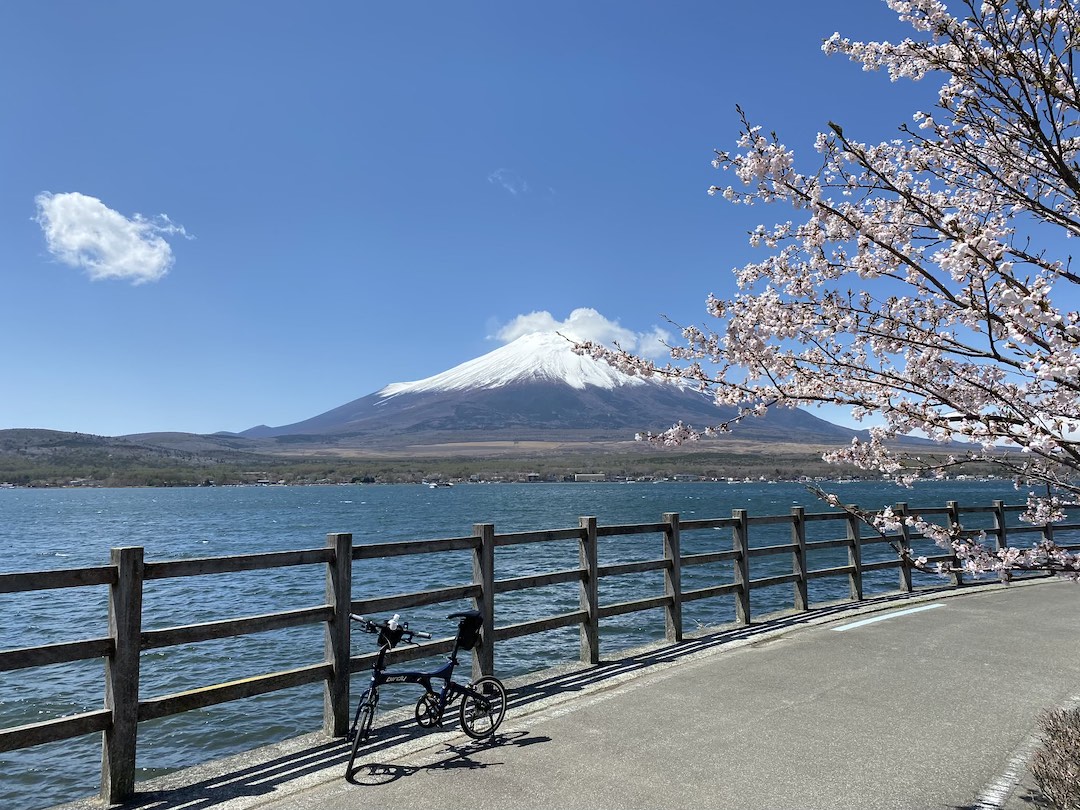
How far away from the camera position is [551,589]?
25344 millimetres

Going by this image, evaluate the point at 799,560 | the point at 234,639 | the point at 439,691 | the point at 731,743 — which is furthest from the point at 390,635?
the point at 234,639

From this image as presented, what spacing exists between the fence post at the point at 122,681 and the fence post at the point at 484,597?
3072 millimetres

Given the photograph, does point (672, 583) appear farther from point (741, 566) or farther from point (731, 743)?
point (731, 743)

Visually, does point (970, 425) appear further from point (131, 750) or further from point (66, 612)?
point (66, 612)

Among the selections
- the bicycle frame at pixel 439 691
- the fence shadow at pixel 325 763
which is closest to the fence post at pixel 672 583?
the fence shadow at pixel 325 763

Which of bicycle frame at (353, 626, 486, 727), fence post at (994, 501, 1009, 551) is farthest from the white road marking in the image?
bicycle frame at (353, 626, 486, 727)

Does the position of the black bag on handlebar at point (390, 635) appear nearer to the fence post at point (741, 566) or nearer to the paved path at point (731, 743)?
the paved path at point (731, 743)

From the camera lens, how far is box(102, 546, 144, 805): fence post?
5180 millimetres

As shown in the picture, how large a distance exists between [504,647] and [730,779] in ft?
36.0

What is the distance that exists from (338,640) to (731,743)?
10.7 feet

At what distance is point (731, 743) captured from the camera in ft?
19.0

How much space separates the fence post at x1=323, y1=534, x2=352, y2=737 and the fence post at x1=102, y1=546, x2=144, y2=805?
1.50 m

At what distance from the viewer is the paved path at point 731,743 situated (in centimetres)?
495

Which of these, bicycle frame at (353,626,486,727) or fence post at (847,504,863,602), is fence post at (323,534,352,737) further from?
fence post at (847,504,863,602)
